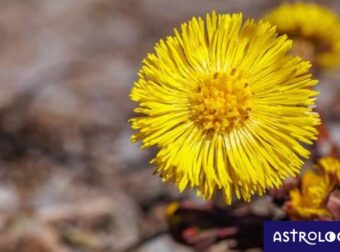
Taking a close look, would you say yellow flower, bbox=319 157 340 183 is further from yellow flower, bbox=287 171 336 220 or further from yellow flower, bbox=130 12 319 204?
yellow flower, bbox=130 12 319 204

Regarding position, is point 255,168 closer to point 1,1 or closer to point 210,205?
point 210,205

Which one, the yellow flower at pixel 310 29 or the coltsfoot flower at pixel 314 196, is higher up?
the yellow flower at pixel 310 29

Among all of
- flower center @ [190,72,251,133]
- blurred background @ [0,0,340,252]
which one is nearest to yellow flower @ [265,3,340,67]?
blurred background @ [0,0,340,252]

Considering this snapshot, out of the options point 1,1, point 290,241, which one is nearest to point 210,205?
point 290,241

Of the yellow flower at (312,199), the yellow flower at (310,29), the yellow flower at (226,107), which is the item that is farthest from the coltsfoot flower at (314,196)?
the yellow flower at (310,29)

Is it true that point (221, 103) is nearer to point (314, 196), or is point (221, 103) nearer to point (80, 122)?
point (314, 196)

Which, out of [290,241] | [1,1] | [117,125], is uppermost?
[1,1]

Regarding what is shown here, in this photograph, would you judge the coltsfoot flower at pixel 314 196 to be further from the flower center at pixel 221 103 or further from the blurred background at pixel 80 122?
the blurred background at pixel 80 122
